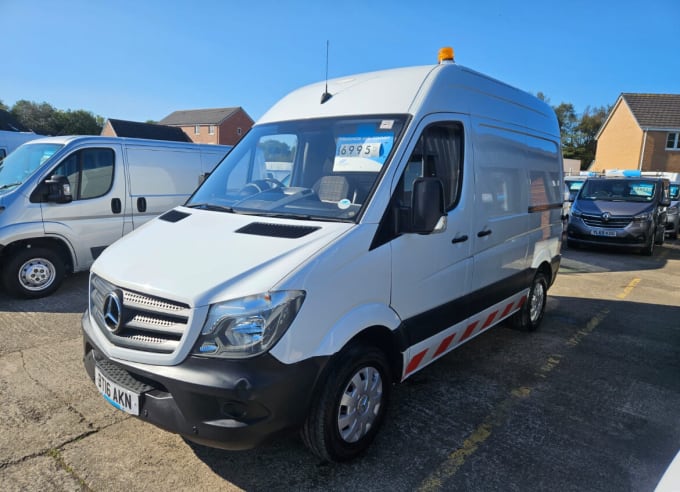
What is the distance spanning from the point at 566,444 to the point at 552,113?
4077 mm

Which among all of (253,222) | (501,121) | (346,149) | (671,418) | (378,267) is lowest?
(671,418)

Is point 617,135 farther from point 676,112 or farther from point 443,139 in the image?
point 443,139

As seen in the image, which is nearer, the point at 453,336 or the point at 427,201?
the point at 427,201

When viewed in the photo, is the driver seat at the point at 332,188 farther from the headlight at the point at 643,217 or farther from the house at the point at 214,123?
the house at the point at 214,123

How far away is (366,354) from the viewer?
2.72 metres

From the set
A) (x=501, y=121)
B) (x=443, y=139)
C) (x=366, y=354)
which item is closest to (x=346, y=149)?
(x=443, y=139)

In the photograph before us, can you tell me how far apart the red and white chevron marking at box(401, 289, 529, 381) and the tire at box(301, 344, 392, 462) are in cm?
30

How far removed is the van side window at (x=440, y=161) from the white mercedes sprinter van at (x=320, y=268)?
2 centimetres

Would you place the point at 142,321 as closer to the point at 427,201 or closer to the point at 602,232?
Answer: the point at 427,201

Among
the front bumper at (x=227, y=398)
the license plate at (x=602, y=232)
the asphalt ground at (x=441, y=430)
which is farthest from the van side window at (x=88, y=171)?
the license plate at (x=602, y=232)

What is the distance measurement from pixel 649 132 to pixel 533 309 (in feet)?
122

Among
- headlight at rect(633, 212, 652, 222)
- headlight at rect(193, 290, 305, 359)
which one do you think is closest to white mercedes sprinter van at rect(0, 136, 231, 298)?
headlight at rect(193, 290, 305, 359)

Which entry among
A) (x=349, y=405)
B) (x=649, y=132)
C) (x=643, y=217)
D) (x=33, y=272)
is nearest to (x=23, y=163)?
(x=33, y=272)

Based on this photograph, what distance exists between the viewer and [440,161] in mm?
3359
